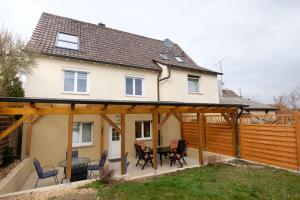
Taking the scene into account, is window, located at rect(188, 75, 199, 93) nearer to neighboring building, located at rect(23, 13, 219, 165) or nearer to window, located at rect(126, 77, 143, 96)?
neighboring building, located at rect(23, 13, 219, 165)

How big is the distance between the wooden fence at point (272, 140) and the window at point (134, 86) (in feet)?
21.7

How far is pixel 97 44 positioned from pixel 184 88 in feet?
22.7

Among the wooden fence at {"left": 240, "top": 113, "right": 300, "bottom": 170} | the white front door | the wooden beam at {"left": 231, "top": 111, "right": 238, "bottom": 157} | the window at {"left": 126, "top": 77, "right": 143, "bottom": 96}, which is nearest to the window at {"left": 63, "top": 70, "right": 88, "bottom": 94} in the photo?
the window at {"left": 126, "top": 77, "right": 143, "bottom": 96}

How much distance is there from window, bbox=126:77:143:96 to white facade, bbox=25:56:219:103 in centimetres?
21

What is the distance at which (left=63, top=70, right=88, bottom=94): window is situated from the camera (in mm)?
10099

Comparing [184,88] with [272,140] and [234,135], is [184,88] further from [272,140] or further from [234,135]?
[272,140]

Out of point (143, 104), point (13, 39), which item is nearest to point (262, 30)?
point (143, 104)

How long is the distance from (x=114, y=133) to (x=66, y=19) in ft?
30.0

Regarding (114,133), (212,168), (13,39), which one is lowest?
(212,168)

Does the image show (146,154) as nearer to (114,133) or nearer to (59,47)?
(114,133)

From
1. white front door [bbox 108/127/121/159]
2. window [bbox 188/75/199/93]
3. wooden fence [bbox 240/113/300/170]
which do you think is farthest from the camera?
window [bbox 188/75/199/93]

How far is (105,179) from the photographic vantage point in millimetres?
6426

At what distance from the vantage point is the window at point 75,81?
10.1 m

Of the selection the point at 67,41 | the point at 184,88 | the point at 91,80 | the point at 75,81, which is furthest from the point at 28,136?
the point at 184,88
